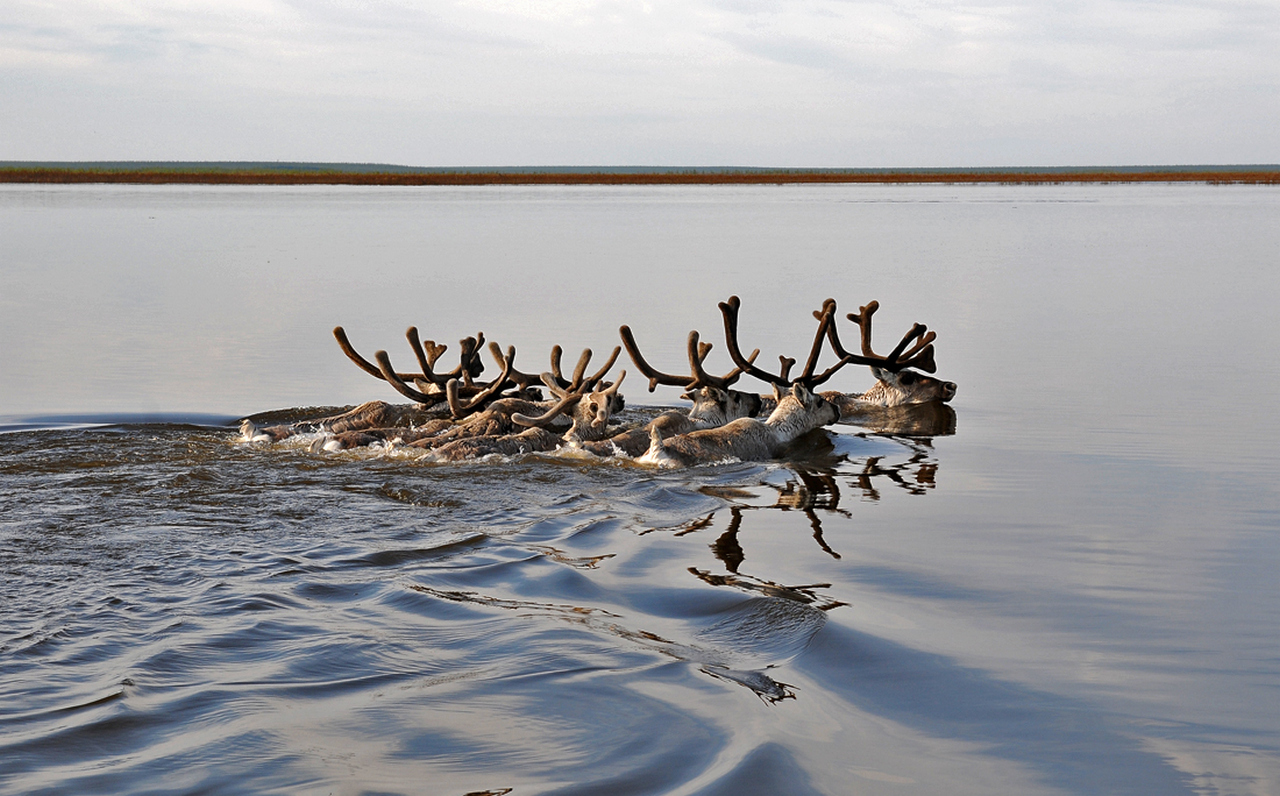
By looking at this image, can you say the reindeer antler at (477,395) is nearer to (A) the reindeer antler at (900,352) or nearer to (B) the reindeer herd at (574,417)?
(B) the reindeer herd at (574,417)

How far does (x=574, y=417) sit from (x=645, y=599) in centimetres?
351

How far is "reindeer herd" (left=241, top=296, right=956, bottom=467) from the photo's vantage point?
8.58 meters

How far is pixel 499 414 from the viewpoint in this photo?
8.97 metres

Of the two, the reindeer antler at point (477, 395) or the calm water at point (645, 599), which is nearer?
the calm water at point (645, 599)

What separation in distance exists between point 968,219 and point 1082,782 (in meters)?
49.0

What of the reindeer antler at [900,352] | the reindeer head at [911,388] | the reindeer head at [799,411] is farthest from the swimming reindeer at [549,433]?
the reindeer head at [911,388]

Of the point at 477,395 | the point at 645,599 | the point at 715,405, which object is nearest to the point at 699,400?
the point at 715,405

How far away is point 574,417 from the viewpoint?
8.95 m

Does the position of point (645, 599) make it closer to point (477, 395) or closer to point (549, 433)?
point (549, 433)

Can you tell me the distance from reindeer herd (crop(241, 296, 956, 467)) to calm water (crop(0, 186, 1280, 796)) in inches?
10.4

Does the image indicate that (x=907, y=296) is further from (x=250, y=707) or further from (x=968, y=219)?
(x=968, y=219)

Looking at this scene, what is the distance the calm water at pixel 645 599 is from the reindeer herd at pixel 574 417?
0.27 m

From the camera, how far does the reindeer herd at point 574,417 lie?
858cm

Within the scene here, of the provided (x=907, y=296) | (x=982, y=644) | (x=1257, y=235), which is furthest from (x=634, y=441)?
(x=1257, y=235)
